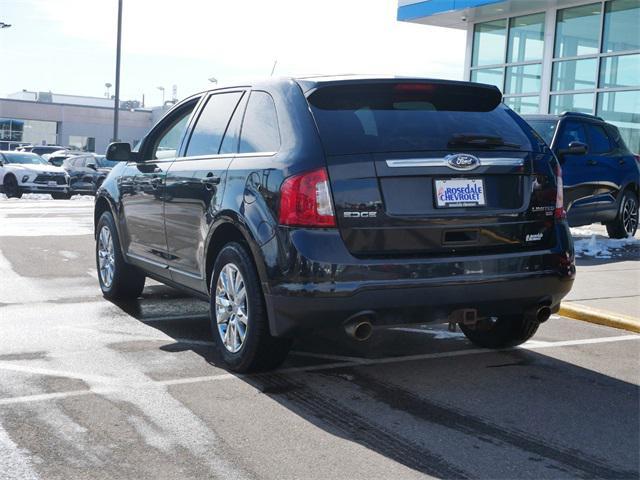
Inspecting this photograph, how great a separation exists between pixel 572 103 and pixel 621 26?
2.20 metres

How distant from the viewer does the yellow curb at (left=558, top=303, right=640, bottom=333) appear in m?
7.30

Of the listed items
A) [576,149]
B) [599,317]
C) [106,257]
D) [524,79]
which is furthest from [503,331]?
[524,79]

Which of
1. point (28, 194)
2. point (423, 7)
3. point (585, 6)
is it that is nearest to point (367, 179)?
point (585, 6)

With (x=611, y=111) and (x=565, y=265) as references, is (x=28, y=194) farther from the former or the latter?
(x=565, y=265)

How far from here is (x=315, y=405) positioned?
496 cm

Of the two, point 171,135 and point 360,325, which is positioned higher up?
point 171,135

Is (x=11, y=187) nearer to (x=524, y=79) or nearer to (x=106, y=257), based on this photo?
(x=524, y=79)

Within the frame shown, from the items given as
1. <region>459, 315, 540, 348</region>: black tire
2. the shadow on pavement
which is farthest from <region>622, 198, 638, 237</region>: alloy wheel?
<region>459, 315, 540, 348</region>: black tire

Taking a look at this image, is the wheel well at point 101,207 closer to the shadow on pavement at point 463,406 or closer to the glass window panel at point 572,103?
the shadow on pavement at point 463,406

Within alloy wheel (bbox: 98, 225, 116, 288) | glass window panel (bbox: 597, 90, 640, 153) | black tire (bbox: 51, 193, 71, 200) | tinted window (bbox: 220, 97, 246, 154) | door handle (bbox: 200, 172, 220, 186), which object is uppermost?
glass window panel (bbox: 597, 90, 640, 153)

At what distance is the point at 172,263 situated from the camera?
22.0 ft

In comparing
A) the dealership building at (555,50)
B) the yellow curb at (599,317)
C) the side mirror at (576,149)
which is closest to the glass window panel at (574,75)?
the dealership building at (555,50)

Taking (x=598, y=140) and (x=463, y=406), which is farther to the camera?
(x=598, y=140)

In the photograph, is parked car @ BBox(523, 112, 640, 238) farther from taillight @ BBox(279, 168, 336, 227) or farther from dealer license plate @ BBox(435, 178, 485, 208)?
taillight @ BBox(279, 168, 336, 227)
